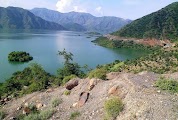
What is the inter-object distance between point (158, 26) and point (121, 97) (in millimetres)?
151103

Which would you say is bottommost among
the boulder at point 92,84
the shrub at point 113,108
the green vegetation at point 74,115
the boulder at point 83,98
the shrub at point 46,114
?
the shrub at point 46,114

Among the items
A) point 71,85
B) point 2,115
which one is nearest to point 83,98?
point 71,85

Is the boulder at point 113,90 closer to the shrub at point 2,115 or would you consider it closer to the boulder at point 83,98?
the boulder at point 83,98

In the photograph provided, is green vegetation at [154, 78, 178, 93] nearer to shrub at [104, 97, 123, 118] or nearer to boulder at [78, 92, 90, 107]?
shrub at [104, 97, 123, 118]

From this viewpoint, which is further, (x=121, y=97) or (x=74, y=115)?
(x=74, y=115)

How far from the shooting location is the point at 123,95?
18281 mm

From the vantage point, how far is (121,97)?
59.5 ft

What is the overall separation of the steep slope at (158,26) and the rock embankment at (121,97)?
12283cm

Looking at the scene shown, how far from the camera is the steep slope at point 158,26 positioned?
14800cm

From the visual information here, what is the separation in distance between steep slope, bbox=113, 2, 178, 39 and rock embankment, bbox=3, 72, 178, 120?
12283 centimetres

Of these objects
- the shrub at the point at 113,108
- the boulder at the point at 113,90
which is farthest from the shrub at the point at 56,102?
the shrub at the point at 113,108

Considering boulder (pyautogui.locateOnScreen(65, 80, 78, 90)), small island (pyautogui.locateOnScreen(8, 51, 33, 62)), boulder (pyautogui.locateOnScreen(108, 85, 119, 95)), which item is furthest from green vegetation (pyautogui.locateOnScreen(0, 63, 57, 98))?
small island (pyautogui.locateOnScreen(8, 51, 33, 62))

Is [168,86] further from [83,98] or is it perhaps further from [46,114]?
[46,114]

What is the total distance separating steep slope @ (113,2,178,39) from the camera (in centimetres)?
14800
